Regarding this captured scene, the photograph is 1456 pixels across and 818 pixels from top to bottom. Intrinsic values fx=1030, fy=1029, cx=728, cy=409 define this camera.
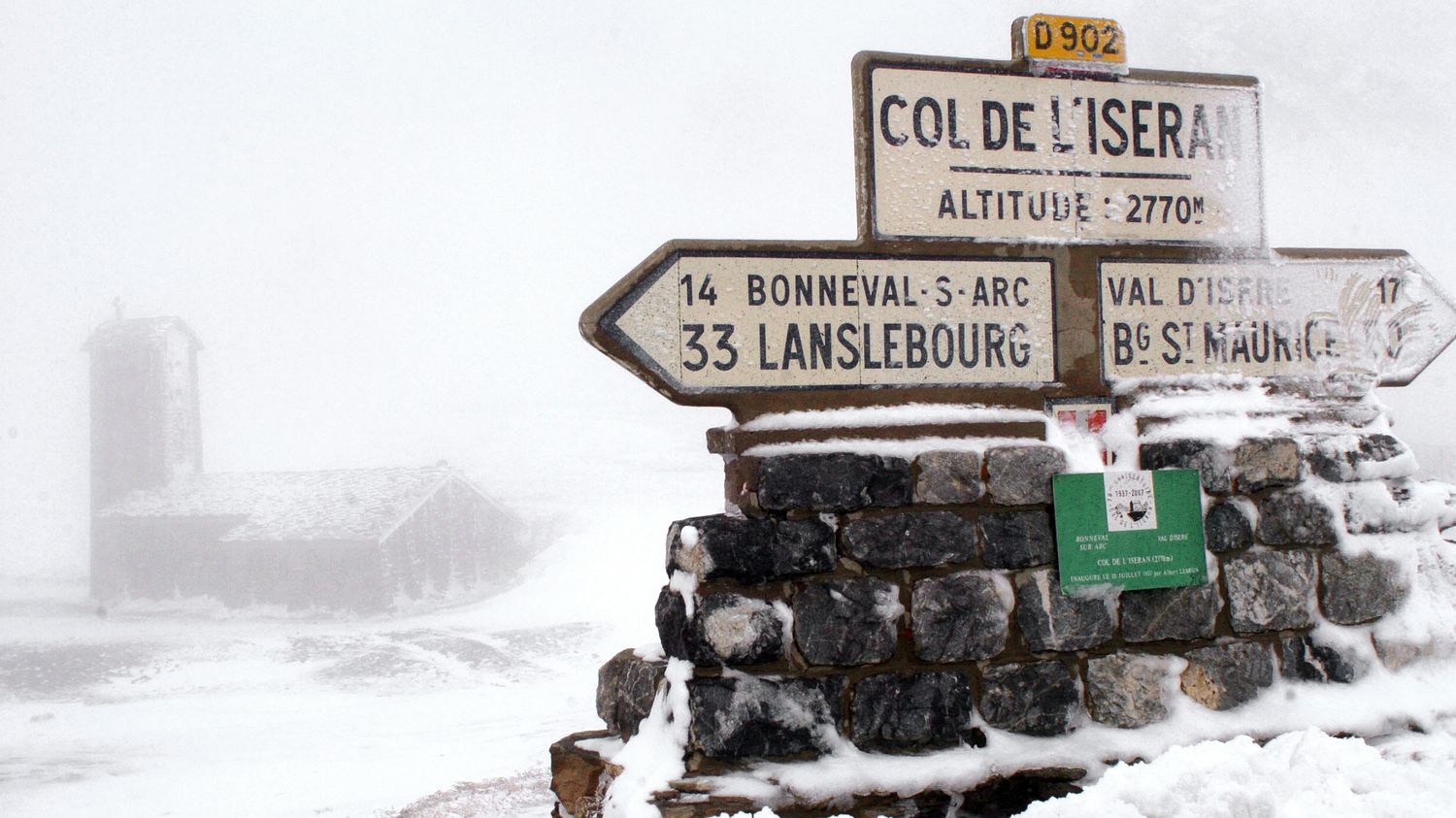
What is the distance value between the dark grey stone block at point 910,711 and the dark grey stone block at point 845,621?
10cm

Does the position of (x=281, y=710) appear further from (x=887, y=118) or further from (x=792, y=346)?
(x=887, y=118)

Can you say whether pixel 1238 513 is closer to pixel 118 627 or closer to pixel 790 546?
pixel 790 546

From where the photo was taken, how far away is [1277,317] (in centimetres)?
387

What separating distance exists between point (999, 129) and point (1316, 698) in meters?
2.23

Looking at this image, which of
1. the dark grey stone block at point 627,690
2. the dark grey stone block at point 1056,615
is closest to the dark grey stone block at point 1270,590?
the dark grey stone block at point 1056,615

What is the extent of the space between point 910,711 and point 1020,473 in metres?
0.85

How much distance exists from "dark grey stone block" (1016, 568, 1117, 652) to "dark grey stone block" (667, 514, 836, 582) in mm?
677

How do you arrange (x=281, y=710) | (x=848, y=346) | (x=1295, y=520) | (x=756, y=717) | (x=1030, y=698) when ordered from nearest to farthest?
(x=756, y=717) < (x=1030, y=698) < (x=848, y=346) < (x=1295, y=520) < (x=281, y=710)

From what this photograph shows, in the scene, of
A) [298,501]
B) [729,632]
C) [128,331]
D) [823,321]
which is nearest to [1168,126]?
[823,321]

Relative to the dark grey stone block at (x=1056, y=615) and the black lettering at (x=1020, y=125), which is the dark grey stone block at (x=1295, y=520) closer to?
the dark grey stone block at (x=1056, y=615)

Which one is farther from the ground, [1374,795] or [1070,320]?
[1070,320]

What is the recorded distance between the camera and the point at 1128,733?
130 inches

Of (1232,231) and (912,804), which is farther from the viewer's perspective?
(1232,231)

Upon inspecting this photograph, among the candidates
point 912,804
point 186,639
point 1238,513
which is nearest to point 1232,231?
point 1238,513
